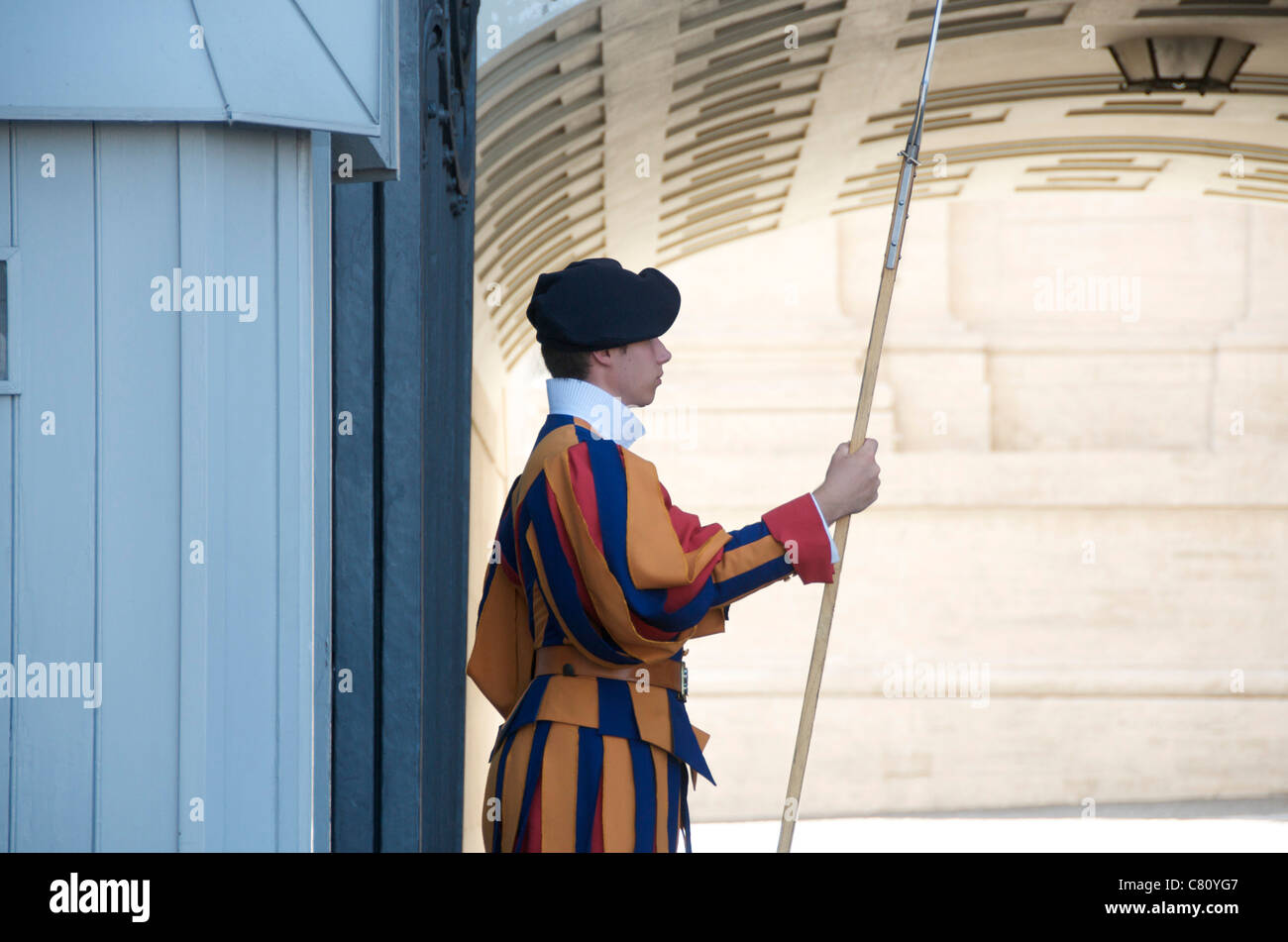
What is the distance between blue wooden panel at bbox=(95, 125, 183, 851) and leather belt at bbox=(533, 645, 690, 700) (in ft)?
2.84

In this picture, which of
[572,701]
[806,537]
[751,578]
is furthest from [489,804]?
[806,537]

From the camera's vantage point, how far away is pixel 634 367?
3.23m

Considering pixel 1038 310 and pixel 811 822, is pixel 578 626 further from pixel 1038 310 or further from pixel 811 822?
pixel 1038 310

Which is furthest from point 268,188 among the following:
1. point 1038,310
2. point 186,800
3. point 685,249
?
point 1038,310

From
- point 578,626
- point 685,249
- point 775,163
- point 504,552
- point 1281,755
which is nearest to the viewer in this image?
point 578,626

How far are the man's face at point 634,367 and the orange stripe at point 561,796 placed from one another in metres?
0.65

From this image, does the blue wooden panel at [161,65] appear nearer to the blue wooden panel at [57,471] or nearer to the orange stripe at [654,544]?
the blue wooden panel at [57,471]

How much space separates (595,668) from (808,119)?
21.5 feet

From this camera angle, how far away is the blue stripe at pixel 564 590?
301cm

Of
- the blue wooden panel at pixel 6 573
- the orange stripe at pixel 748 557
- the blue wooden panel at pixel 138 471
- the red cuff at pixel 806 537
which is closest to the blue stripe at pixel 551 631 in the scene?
the orange stripe at pixel 748 557

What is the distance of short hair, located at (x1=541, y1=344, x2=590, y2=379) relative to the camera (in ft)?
10.6

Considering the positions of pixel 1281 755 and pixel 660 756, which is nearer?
pixel 660 756

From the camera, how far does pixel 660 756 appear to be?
3.12 metres
